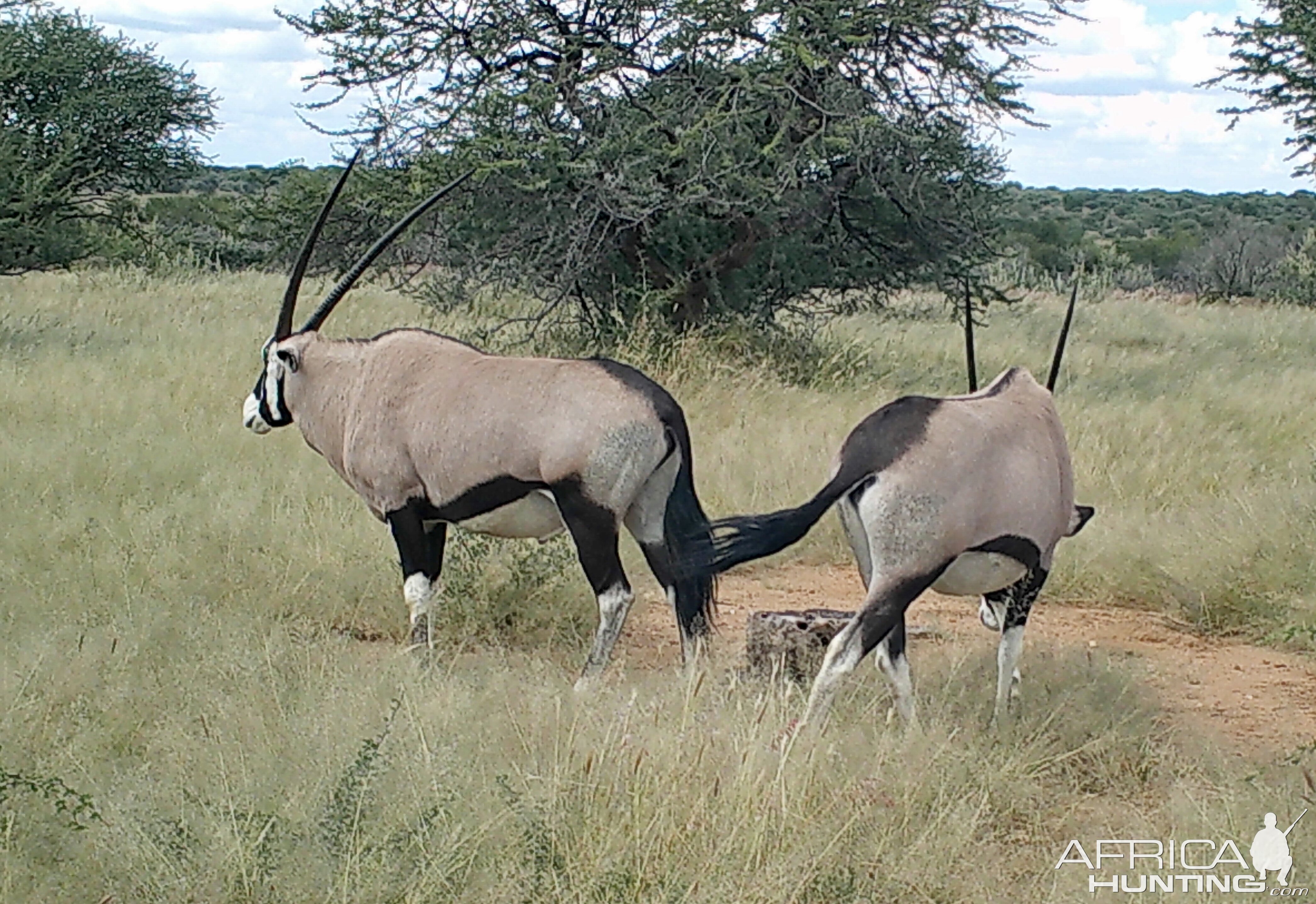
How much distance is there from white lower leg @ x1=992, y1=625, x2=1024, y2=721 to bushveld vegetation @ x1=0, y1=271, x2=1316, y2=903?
0.09 meters

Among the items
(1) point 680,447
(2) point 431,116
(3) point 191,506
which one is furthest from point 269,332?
(1) point 680,447

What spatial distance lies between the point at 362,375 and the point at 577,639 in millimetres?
1386

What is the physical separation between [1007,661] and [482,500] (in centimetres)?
187

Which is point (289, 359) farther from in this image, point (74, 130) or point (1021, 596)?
point (74, 130)

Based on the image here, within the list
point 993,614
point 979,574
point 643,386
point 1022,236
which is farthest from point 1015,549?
point 1022,236

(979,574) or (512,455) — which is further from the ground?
(512,455)

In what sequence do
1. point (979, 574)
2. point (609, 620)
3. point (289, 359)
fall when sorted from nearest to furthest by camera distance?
1. point (979, 574)
2. point (609, 620)
3. point (289, 359)

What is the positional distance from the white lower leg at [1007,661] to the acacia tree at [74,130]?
39.0ft

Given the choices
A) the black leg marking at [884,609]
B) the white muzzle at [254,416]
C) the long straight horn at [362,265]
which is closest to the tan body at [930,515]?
the black leg marking at [884,609]

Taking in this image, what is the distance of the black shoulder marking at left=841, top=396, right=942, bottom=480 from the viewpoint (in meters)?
4.41

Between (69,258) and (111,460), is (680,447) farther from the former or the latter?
(69,258)

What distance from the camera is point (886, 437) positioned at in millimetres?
4449

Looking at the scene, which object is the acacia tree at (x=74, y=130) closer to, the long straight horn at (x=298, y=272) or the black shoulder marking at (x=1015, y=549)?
the long straight horn at (x=298, y=272)

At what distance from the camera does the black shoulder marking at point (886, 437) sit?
14.5ft
